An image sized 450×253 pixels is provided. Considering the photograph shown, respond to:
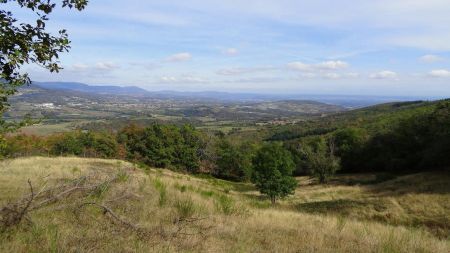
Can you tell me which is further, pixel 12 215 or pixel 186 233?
pixel 186 233

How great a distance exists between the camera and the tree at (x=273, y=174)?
4375 cm

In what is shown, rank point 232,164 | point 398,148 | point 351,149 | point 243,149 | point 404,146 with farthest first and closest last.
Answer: point 243,149, point 232,164, point 351,149, point 398,148, point 404,146

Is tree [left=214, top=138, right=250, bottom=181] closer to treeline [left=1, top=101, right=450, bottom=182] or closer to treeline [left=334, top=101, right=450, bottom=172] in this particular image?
treeline [left=1, top=101, right=450, bottom=182]

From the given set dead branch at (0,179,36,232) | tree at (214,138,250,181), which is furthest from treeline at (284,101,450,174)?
dead branch at (0,179,36,232)

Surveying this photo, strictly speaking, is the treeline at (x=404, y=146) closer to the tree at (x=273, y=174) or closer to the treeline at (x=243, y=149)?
the treeline at (x=243, y=149)

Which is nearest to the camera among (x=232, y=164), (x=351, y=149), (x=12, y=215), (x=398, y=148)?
(x=12, y=215)

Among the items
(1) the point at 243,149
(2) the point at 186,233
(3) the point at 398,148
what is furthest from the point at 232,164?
(2) the point at 186,233

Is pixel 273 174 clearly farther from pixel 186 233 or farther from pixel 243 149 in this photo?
pixel 243 149

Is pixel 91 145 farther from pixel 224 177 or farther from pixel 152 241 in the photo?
pixel 152 241

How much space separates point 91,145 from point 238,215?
266 ft

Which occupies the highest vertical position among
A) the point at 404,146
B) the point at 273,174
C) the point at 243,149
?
the point at 404,146

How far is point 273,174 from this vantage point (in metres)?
44.6

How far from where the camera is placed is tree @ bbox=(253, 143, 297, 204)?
43750 mm

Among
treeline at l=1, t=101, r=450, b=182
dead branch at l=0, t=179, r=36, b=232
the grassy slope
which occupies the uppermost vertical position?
dead branch at l=0, t=179, r=36, b=232
